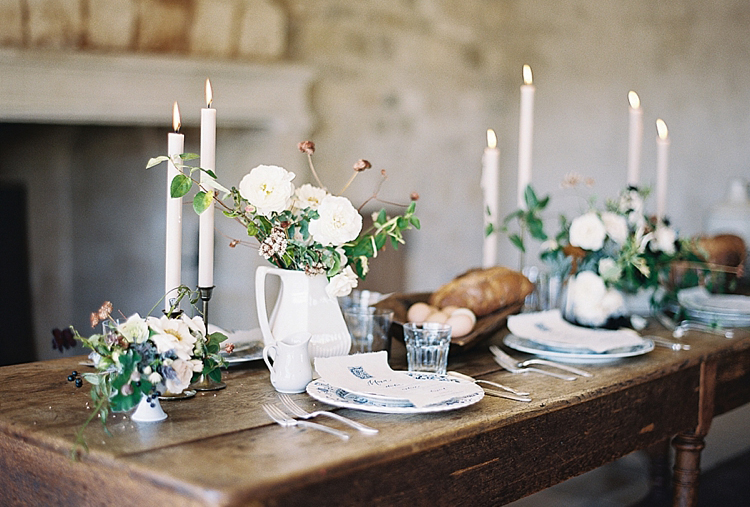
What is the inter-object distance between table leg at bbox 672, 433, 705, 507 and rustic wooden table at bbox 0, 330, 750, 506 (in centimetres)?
14

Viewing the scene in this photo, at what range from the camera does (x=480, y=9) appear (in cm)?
348

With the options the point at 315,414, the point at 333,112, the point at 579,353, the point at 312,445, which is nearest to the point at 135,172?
the point at 333,112

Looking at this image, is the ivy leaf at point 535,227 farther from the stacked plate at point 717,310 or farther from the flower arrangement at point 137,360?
the flower arrangement at point 137,360

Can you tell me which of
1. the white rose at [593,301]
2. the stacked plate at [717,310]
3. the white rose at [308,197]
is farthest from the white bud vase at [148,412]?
the stacked plate at [717,310]

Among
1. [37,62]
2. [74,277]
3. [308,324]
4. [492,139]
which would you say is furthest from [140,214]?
[308,324]

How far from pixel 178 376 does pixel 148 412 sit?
7 centimetres

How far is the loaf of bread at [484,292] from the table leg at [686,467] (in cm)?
41

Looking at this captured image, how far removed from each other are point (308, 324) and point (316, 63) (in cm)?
188

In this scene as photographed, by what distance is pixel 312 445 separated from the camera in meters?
0.90

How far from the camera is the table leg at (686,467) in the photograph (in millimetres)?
1515

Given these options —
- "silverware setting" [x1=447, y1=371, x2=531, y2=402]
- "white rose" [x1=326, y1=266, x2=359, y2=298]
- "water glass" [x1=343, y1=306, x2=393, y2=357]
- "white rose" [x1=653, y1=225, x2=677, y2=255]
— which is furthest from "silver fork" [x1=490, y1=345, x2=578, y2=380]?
"white rose" [x1=653, y1=225, x2=677, y2=255]

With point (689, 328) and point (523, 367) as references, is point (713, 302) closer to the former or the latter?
point (689, 328)

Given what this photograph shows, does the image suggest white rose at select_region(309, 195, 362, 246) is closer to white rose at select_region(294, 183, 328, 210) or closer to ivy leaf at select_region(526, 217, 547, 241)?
white rose at select_region(294, 183, 328, 210)

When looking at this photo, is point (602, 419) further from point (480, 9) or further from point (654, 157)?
point (480, 9)
